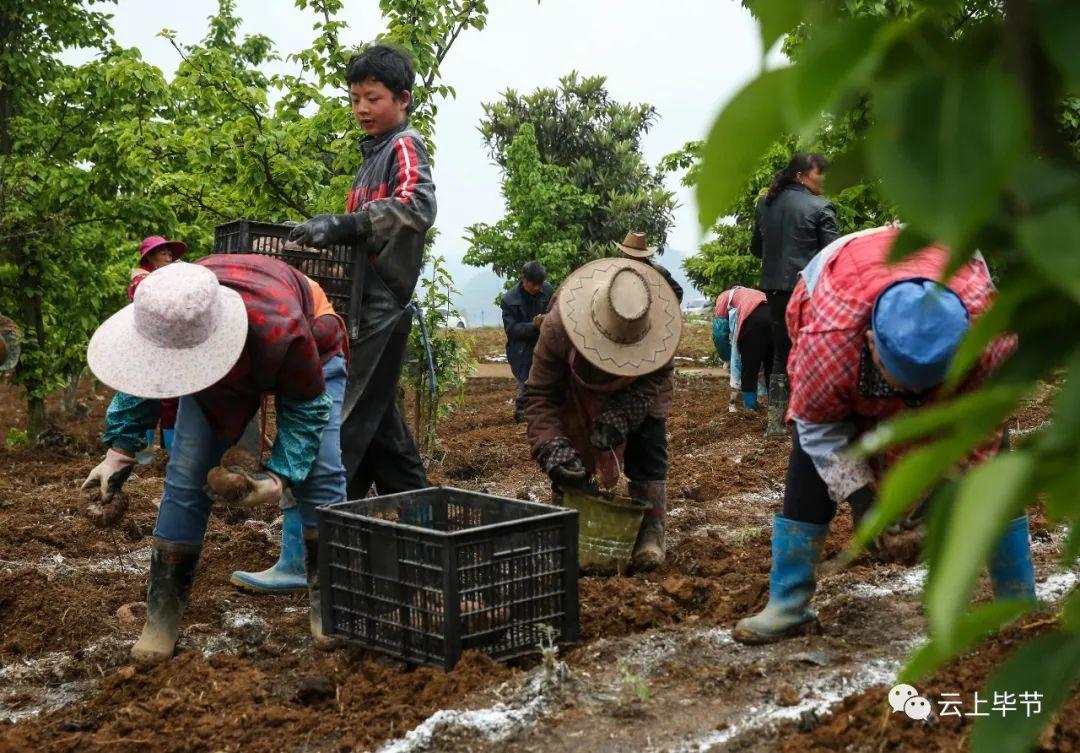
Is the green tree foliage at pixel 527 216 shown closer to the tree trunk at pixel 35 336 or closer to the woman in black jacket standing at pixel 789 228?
the tree trunk at pixel 35 336

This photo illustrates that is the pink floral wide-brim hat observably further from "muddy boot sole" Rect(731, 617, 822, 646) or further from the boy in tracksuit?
"muddy boot sole" Rect(731, 617, 822, 646)

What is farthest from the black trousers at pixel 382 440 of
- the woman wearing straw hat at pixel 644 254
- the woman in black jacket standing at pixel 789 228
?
the woman in black jacket standing at pixel 789 228

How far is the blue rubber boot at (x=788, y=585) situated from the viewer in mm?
3570

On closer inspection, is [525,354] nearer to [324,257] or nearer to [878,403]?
[324,257]

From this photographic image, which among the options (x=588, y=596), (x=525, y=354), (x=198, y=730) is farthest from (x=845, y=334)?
(x=525, y=354)

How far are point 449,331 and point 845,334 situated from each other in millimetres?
5410

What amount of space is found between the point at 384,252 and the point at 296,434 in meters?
1.11

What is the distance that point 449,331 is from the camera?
8391 mm

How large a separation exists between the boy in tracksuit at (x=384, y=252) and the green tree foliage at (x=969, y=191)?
12.3 ft

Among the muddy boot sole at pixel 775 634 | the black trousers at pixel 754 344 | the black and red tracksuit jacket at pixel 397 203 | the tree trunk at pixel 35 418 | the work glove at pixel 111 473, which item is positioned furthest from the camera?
the tree trunk at pixel 35 418

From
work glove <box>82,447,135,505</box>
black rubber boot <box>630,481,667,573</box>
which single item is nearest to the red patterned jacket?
black rubber boot <box>630,481,667,573</box>

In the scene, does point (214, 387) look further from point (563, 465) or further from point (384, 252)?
point (563, 465)

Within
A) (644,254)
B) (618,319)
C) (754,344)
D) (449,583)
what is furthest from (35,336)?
(449,583)

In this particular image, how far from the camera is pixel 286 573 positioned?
4.83m
